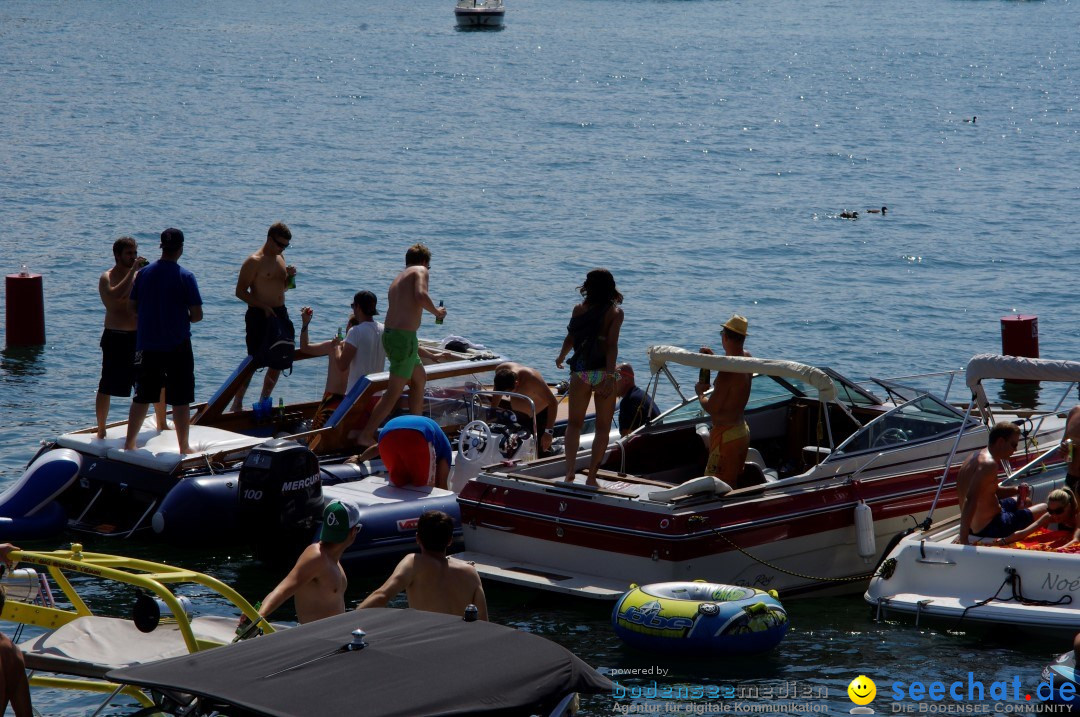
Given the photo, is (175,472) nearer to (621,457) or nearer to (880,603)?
(621,457)

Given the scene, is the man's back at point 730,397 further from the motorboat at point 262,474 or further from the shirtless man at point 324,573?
the shirtless man at point 324,573

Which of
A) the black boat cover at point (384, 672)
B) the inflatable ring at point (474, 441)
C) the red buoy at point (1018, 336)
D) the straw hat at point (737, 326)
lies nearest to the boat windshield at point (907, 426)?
the straw hat at point (737, 326)

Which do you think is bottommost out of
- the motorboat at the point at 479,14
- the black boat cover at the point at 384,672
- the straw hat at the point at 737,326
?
the black boat cover at the point at 384,672

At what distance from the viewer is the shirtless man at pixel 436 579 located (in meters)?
7.59

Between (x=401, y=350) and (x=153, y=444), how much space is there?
7.50ft

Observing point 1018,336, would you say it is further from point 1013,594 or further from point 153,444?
point 153,444

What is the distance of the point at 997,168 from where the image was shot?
45.5 meters

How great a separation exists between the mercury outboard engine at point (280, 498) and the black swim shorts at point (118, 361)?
244cm

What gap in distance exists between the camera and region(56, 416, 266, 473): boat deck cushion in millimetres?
11906

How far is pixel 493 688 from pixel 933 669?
4.52m

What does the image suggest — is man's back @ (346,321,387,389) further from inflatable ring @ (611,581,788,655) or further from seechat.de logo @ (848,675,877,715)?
seechat.de logo @ (848,675,877,715)

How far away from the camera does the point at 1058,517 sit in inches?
398

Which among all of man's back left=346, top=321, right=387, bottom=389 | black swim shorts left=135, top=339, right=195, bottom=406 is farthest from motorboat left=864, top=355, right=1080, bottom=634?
→ black swim shorts left=135, top=339, right=195, bottom=406

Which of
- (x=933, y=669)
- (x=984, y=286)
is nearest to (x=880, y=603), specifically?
(x=933, y=669)
